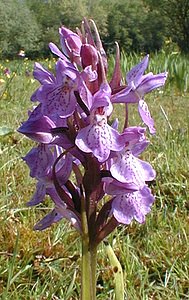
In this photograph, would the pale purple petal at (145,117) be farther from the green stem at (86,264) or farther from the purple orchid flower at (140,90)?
the green stem at (86,264)

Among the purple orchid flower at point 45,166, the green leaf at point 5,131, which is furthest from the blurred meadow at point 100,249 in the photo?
the purple orchid flower at point 45,166

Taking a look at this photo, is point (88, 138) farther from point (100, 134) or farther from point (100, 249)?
point (100, 249)

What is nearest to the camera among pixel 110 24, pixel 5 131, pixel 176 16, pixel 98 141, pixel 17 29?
pixel 98 141

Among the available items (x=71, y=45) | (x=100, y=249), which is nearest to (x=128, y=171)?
(x=71, y=45)

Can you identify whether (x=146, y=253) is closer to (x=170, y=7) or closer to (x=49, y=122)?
(x=49, y=122)

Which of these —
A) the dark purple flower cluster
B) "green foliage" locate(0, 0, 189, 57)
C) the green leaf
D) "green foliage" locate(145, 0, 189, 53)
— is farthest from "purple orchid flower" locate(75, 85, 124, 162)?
"green foliage" locate(145, 0, 189, 53)

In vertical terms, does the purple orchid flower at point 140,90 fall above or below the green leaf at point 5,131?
above

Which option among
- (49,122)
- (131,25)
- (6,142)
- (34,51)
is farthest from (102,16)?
(49,122)
